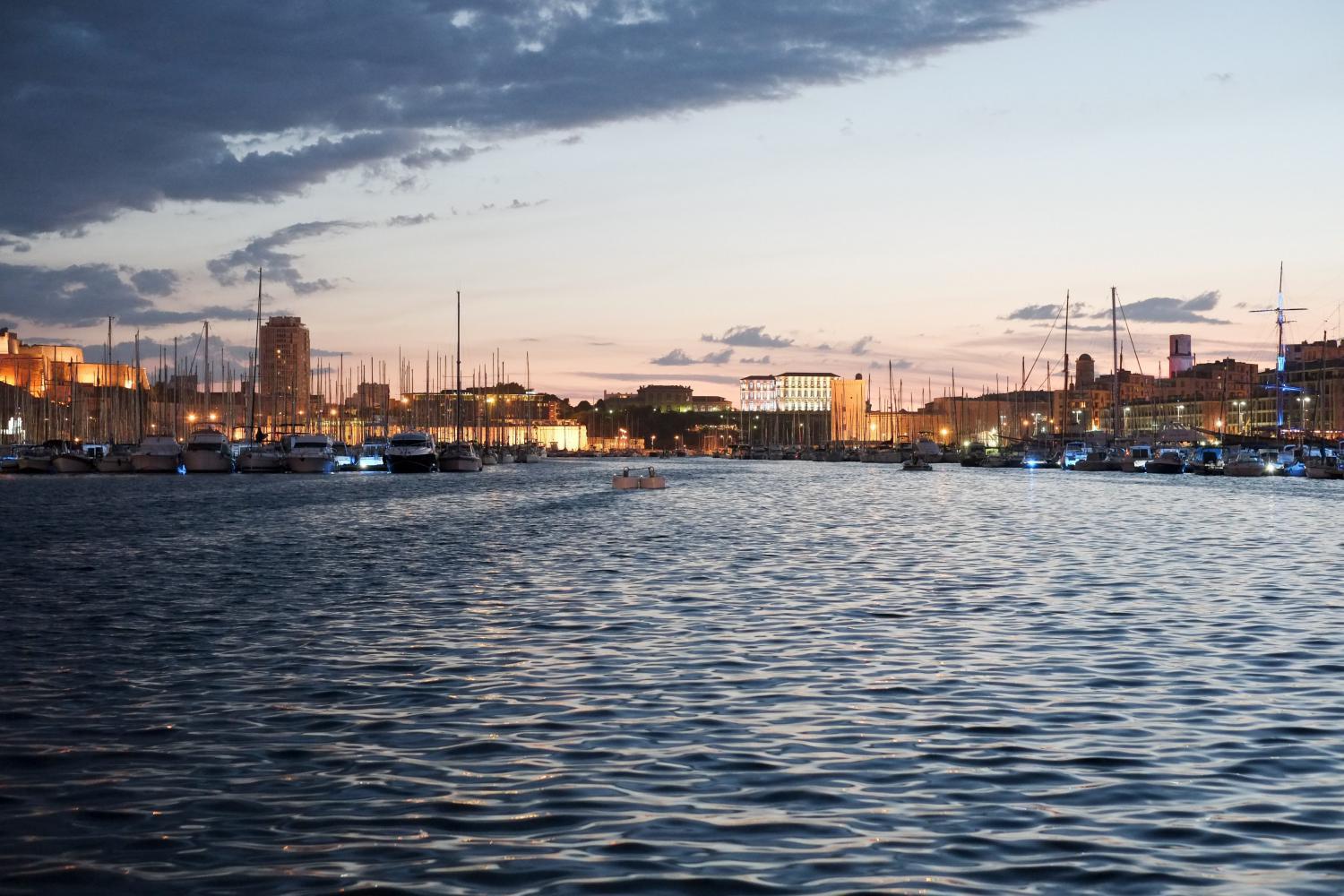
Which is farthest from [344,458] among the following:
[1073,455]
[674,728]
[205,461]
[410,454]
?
[674,728]

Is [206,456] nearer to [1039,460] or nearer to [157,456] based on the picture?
[157,456]

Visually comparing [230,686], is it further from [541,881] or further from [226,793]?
[541,881]

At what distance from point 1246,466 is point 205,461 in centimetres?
9792

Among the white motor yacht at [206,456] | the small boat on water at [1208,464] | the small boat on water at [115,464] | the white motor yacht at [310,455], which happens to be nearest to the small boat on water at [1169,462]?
the small boat on water at [1208,464]

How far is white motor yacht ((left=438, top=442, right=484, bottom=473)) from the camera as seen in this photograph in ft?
471

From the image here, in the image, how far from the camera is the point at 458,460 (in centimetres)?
14400

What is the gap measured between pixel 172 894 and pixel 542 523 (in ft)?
160

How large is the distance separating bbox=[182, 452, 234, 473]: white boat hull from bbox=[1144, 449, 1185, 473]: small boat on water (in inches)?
3752

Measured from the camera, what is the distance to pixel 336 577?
107 ft

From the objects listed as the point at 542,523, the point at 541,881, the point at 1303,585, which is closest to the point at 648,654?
the point at 541,881

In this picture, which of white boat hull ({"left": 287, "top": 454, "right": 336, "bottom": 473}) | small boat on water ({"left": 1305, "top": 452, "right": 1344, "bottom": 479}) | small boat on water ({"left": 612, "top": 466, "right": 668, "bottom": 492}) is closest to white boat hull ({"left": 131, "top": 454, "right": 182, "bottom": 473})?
white boat hull ({"left": 287, "top": 454, "right": 336, "bottom": 473})

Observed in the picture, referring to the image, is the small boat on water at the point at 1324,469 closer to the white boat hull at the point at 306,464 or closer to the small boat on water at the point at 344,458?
the white boat hull at the point at 306,464

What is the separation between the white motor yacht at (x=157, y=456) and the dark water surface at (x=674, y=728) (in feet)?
341

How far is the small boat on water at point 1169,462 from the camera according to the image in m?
149
